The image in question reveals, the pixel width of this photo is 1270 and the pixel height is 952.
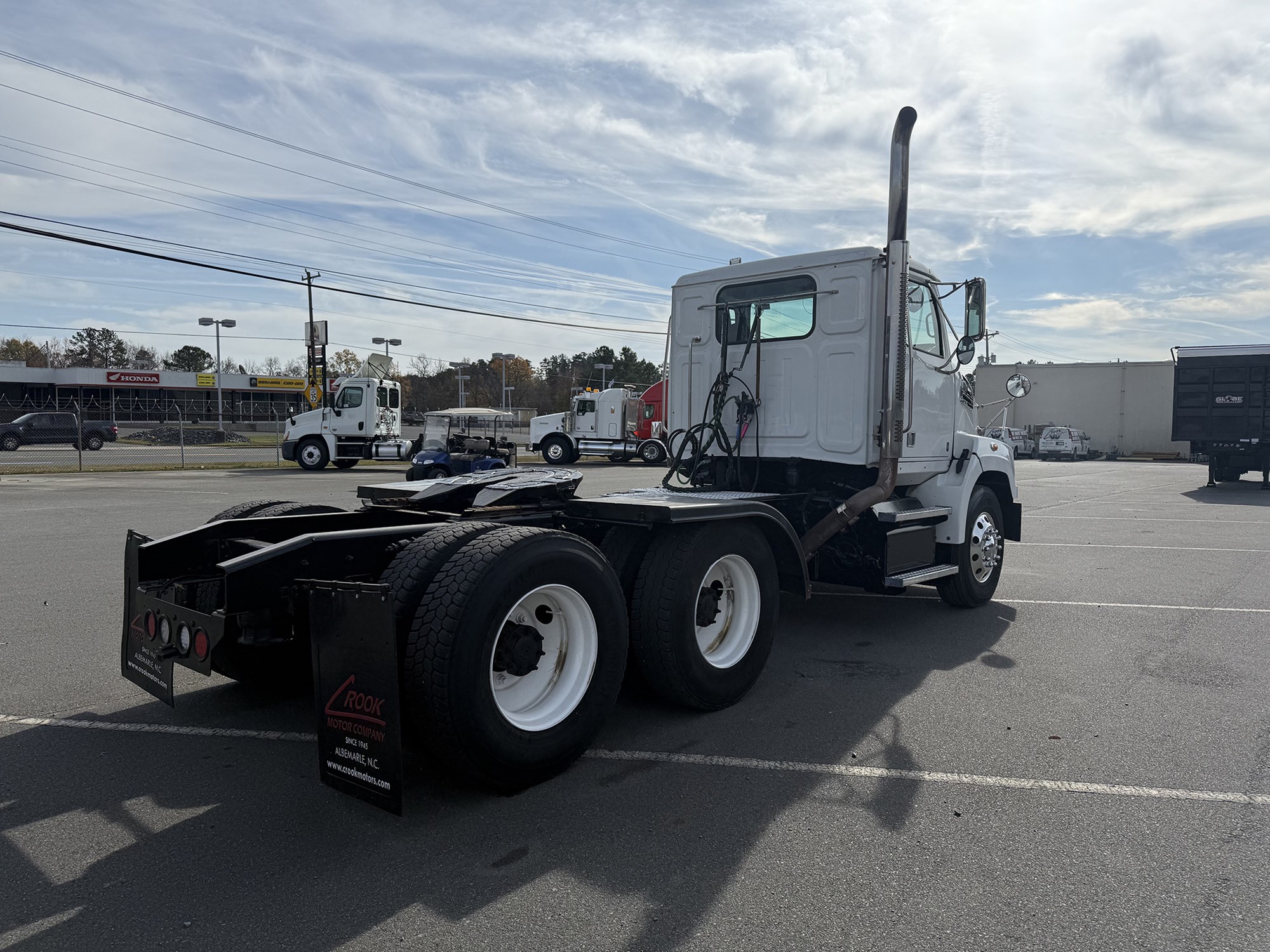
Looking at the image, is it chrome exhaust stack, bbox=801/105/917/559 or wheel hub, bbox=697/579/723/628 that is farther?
chrome exhaust stack, bbox=801/105/917/559

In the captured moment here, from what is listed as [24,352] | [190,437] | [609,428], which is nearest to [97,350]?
[24,352]

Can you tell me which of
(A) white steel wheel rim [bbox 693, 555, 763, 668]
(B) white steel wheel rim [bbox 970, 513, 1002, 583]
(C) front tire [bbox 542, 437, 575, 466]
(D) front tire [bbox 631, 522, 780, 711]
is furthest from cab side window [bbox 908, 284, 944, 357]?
(C) front tire [bbox 542, 437, 575, 466]

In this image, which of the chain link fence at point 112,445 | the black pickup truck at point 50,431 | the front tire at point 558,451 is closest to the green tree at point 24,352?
the chain link fence at point 112,445

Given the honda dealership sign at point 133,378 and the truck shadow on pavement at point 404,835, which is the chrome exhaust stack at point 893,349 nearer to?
the truck shadow on pavement at point 404,835

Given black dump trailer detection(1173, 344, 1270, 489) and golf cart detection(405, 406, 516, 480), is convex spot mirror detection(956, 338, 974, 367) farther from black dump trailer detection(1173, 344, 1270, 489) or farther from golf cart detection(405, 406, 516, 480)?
black dump trailer detection(1173, 344, 1270, 489)

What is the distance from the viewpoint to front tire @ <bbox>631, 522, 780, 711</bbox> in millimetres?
4371

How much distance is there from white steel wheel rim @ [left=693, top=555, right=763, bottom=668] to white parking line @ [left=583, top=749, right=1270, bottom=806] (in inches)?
32.5

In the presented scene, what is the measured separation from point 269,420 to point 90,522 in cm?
5869

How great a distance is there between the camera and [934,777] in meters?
3.81

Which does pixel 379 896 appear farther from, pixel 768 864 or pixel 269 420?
pixel 269 420

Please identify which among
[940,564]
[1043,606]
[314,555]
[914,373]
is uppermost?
[914,373]

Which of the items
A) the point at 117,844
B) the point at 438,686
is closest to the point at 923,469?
the point at 438,686

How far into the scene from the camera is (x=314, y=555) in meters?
3.72

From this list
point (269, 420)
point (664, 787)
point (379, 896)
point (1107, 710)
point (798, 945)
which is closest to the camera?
point (798, 945)
